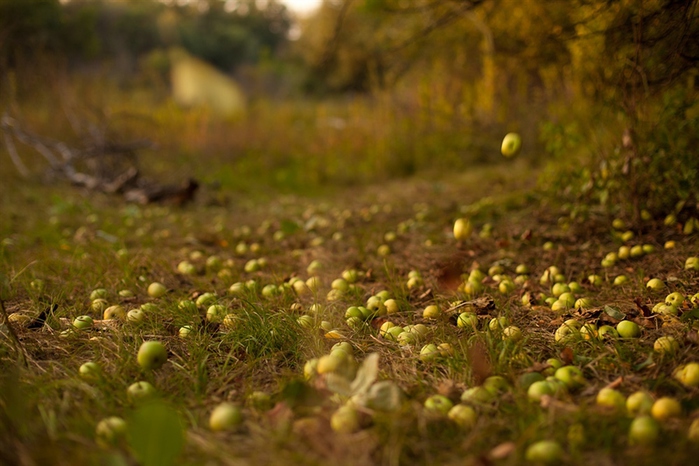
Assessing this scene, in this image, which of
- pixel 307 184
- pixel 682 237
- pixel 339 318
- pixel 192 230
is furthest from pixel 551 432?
pixel 307 184

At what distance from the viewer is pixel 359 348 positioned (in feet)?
6.65

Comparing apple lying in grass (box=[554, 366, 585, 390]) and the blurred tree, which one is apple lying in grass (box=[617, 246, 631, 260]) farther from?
the blurred tree

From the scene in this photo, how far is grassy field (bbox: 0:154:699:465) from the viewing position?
1.31 meters

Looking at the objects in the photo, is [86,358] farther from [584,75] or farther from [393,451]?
[584,75]

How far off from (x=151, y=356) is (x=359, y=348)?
2.68 feet

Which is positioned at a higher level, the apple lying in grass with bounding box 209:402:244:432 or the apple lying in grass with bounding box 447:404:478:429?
the apple lying in grass with bounding box 209:402:244:432

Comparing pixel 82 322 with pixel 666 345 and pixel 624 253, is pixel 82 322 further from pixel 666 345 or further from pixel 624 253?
pixel 624 253

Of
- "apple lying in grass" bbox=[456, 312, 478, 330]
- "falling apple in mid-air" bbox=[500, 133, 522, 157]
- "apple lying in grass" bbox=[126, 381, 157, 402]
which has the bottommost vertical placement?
"apple lying in grass" bbox=[456, 312, 478, 330]

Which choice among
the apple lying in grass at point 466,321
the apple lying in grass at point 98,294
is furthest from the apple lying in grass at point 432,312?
the apple lying in grass at point 98,294

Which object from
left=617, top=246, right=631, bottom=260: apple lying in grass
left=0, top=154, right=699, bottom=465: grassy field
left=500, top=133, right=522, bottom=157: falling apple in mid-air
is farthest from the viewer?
left=617, top=246, right=631, bottom=260: apple lying in grass

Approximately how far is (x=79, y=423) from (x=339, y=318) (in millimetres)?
1188

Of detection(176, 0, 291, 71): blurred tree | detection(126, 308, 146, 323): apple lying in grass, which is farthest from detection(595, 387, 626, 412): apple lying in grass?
detection(176, 0, 291, 71): blurred tree

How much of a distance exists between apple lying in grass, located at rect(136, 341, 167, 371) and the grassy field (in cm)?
3

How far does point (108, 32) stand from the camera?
41.2 feet
